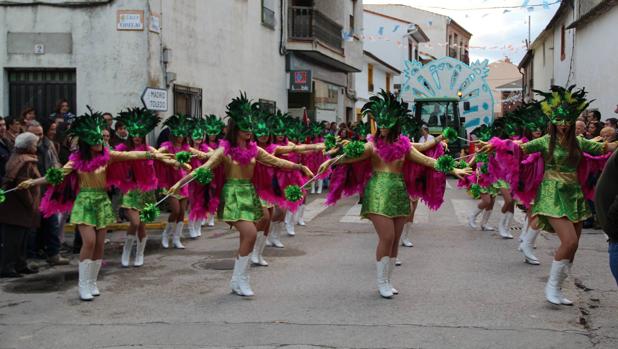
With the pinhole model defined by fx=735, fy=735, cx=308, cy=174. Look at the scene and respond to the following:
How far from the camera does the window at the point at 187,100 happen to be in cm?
1759

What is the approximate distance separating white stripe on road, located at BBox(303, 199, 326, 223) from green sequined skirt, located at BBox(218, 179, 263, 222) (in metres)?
6.20

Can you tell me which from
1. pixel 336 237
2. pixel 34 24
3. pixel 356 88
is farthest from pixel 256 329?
pixel 356 88

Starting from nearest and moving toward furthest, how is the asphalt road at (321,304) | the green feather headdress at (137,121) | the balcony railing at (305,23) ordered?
the asphalt road at (321,304) → the green feather headdress at (137,121) → the balcony railing at (305,23)

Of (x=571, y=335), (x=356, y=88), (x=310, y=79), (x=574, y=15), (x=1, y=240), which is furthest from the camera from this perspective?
(x=356, y=88)

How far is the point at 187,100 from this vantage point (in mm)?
18406

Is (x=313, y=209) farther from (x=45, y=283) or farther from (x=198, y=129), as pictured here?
(x=45, y=283)

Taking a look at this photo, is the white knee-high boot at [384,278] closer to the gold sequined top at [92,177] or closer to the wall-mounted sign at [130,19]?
the gold sequined top at [92,177]

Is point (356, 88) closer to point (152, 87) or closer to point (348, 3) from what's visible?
point (348, 3)

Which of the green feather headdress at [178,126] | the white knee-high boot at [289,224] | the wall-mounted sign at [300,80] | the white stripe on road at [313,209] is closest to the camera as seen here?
the green feather headdress at [178,126]

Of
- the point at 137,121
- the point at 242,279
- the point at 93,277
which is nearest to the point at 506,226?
the point at 242,279

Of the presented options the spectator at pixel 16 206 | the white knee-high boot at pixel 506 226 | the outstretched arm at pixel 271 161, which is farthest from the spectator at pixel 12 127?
the white knee-high boot at pixel 506 226

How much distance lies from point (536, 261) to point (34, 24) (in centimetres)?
1170

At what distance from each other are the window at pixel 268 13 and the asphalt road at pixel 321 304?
537 inches

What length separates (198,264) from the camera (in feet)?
32.5
